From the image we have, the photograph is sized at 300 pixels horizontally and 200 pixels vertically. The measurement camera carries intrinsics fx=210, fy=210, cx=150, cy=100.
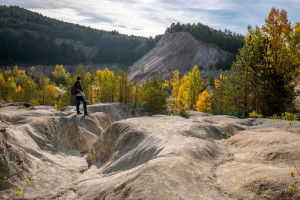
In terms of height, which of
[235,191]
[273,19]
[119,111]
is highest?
[273,19]

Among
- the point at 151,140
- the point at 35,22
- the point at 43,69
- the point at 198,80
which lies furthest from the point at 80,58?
the point at 151,140

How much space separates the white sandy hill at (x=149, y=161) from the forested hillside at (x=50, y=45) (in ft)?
518

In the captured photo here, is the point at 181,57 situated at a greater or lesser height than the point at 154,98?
greater

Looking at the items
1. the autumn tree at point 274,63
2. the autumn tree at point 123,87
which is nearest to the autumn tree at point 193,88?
the autumn tree at point 123,87

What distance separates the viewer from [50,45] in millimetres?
176250

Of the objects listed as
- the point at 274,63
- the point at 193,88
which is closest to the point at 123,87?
the point at 193,88

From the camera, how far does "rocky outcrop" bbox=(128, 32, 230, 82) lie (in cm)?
10894

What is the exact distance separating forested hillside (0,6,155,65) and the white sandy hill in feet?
518

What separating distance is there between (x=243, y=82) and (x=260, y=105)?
4004mm

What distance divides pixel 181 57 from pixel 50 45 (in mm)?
118364

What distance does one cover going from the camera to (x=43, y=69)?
155 metres

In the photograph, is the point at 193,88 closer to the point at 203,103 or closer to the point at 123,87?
the point at 203,103

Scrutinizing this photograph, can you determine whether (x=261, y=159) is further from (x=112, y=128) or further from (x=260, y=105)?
(x=260, y=105)

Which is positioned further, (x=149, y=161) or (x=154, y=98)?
(x=154, y=98)
